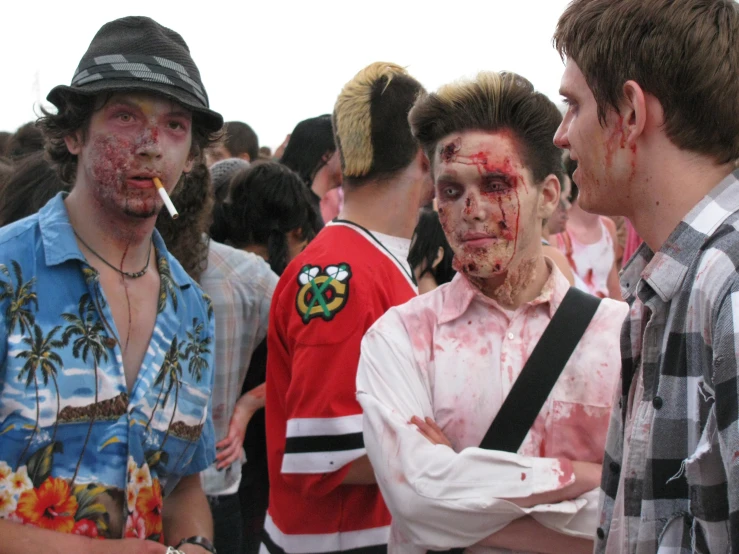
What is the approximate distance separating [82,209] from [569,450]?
1.54 m

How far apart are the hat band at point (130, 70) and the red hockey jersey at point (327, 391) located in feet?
2.78

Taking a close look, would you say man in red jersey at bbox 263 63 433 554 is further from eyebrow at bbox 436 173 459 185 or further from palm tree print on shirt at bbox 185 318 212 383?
eyebrow at bbox 436 173 459 185

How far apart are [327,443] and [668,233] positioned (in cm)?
143

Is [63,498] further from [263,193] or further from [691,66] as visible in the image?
[263,193]

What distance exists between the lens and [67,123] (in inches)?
98.1

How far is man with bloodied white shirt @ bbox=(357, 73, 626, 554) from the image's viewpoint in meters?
2.19

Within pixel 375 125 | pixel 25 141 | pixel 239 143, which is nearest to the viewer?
pixel 375 125

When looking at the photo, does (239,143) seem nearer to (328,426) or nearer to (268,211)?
(268,211)

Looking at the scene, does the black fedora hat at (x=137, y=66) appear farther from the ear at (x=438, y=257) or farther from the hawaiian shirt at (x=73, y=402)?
the ear at (x=438, y=257)

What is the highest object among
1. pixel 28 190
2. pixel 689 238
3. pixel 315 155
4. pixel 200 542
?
pixel 315 155

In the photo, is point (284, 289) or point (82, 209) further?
point (284, 289)

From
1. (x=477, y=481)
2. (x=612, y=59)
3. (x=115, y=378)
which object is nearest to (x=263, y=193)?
(x=115, y=378)

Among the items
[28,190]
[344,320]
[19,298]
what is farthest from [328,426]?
[28,190]

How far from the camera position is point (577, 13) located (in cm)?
185
